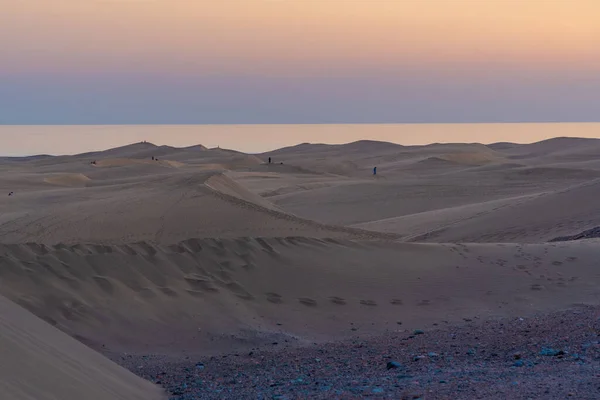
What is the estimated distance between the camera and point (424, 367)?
7531 mm

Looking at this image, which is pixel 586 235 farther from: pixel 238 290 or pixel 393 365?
pixel 393 365

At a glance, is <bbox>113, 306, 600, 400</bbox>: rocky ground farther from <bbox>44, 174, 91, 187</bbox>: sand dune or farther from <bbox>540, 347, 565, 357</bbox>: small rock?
<bbox>44, 174, 91, 187</bbox>: sand dune

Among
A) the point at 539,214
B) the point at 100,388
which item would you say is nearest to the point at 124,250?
the point at 100,388

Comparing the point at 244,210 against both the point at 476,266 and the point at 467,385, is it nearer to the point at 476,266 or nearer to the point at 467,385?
the point at 476,266

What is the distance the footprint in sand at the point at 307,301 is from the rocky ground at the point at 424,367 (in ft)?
5.24

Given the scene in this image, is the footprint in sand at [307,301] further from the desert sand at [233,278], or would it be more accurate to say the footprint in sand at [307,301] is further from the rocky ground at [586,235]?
the rocky ground at [586,235]

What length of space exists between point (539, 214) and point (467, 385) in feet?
46.6

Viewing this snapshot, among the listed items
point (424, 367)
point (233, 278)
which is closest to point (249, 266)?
point (233, 278)

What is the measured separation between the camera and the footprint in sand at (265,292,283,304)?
11.1m

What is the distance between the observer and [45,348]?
6.14 meters

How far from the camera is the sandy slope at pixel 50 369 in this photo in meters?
5.21

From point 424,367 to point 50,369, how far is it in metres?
3.36

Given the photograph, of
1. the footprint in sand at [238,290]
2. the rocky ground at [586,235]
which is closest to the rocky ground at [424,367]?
the footprint in sand at [238,290]

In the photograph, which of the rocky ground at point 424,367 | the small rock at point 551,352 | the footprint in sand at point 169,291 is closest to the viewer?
the rocky ground at point 424,367
